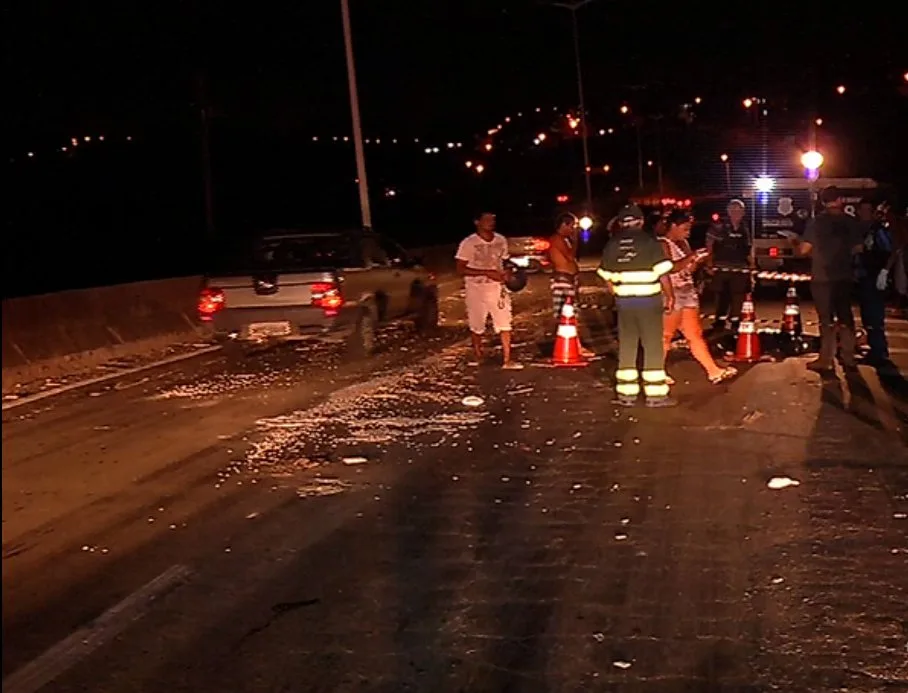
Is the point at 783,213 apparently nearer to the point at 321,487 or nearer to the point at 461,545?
the point at 321,487

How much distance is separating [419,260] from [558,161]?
8213 cm

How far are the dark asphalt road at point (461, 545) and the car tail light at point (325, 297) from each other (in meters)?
3.76

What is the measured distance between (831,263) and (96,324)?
968 cm

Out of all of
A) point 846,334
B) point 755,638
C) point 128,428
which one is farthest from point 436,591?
point 846,334

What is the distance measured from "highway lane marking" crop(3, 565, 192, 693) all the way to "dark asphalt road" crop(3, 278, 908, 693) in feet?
0.05

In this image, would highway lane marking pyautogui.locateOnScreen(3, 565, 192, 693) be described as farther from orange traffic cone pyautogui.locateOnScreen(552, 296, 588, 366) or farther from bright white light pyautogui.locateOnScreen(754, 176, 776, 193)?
bright white light pyautogui.locateOnScreen(754, 176, 776, 193)

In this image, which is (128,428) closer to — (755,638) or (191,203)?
(755,638)

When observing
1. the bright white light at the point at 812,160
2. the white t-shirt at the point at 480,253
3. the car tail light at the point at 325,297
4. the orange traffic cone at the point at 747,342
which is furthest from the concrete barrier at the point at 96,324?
the bright white light at the point at 812,160

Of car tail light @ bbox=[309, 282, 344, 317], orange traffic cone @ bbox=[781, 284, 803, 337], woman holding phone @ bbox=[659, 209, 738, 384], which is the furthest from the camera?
orange traffic cone @ bbox=[781, 284, 803, 337]

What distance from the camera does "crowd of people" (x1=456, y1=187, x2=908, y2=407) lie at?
11.6 metres

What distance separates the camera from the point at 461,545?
283 inches

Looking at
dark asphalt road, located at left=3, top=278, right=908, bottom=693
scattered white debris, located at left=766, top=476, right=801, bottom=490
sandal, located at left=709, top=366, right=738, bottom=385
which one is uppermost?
dark asphalt road, located at left=3, top=278, right=908, bottom=693

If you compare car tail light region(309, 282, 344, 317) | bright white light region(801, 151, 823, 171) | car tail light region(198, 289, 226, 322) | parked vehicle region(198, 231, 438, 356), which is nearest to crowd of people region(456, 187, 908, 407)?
car tail light region(309, 282, 344, 317)

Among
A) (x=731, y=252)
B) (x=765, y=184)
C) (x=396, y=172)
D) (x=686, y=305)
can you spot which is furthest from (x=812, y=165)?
(x=396, y=172)
